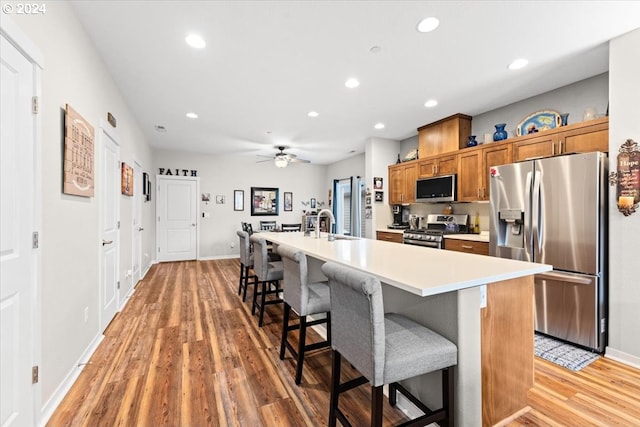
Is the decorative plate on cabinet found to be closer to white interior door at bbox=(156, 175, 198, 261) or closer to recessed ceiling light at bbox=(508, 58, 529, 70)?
recessed ceiling light at bbox=(508, 58, 529, 70)

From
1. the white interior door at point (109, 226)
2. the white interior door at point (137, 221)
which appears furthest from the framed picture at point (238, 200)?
the white interior door at point (109, 226)

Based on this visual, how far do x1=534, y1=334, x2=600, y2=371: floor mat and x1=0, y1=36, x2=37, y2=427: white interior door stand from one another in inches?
141

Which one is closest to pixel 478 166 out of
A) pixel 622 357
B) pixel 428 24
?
pixel 428 24

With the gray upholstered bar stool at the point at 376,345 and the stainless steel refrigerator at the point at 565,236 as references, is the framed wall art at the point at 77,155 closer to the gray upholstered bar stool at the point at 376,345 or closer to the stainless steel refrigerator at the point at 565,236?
the gray upholstered bar stool at the point at 376,345

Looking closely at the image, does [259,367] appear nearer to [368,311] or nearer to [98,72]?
[368,311]

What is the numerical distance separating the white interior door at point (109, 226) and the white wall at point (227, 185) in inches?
149

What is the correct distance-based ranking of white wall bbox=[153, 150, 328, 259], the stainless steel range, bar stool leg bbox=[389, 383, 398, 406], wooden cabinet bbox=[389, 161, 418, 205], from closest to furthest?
bar stool leg bbox=[389, 383, 398, 406] → the stainless steel range → wooden cabinet bbox=[389, 161, 418, 205] → white wall bbox=[153, 150, 328, 259]

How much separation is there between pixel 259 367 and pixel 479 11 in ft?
10.5

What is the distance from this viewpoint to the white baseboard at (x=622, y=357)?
7.46ft

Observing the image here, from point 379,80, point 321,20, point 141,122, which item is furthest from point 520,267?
point 141,122

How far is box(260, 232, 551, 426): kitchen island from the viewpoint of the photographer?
136cm

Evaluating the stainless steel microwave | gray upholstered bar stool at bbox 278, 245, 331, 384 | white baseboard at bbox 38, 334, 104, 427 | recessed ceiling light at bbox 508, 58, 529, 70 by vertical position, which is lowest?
white baseboard at bbox 38, 334, 104, 427

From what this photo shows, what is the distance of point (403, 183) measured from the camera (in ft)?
17.7
